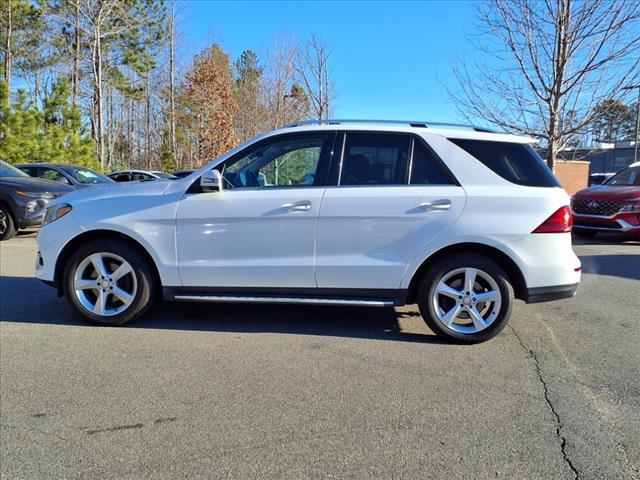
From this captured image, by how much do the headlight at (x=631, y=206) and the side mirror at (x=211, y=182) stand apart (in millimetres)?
8839

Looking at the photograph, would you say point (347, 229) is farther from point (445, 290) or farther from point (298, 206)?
point (445, 290)

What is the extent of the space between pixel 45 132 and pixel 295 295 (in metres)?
18.3

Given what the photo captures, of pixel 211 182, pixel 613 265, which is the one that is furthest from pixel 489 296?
pixel 613 265

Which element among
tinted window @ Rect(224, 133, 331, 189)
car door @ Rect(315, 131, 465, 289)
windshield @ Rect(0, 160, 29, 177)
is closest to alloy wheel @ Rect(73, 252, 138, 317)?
tinted window @ Rect(224, 133, 331, 189)

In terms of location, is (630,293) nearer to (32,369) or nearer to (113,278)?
(113,278)

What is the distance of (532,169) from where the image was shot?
13.7 feet

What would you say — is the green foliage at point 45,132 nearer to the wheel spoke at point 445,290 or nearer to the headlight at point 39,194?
the headlight at point 39,194

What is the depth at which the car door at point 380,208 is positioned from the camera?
4082 mm

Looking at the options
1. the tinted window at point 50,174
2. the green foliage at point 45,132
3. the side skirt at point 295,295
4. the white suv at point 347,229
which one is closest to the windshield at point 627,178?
the white suv at point 347,229

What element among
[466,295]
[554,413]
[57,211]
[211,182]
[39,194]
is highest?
[211,182]

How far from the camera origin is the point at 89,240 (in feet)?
14.9

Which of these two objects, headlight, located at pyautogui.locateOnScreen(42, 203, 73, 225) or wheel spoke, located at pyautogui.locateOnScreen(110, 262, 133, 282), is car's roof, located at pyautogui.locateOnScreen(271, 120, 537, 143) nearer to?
wheel spoke, located at pyautogui.locateOnScreen(110, 262, 133, 282)

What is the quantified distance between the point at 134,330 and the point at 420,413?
280cm

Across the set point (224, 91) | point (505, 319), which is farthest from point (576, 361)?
point (224, 91)
